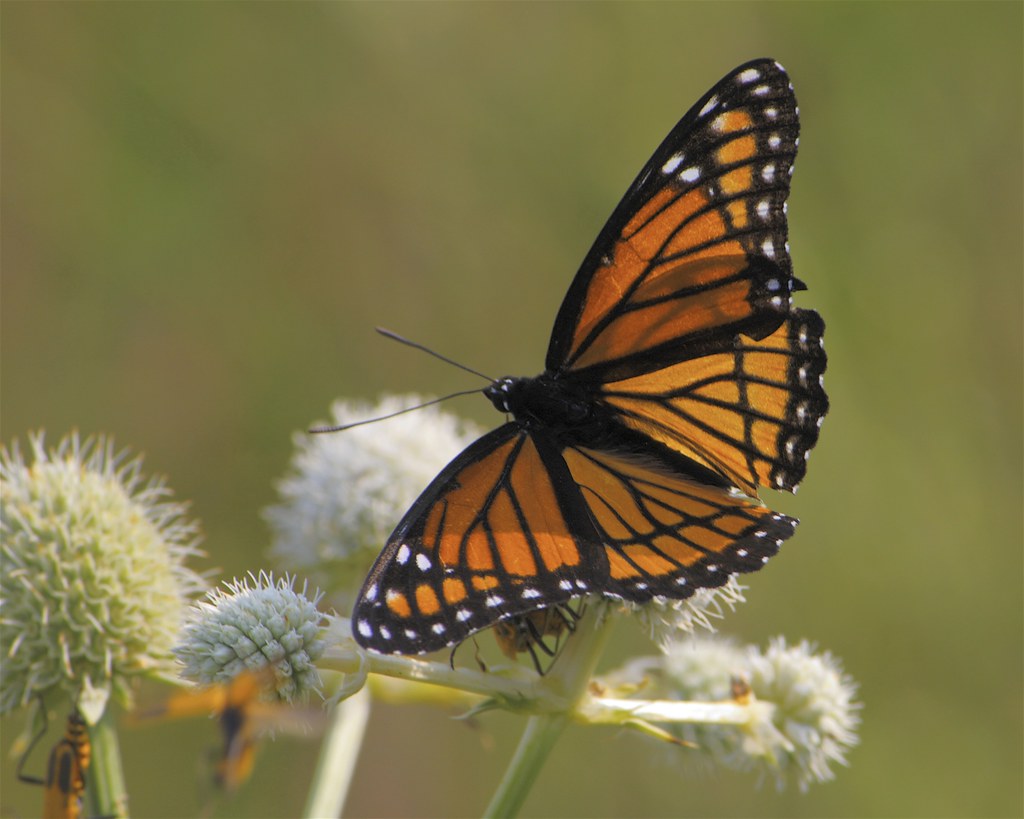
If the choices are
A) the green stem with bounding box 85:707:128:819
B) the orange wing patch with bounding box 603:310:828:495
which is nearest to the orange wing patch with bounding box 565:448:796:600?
the orange wing patch with bounding box 603:310:828:495

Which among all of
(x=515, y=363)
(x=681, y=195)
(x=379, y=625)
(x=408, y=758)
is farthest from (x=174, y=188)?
(x=379, y=625)

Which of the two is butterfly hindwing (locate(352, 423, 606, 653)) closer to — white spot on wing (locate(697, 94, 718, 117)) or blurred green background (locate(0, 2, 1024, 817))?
white spot on wing (locate(697, 94, 718, 117))

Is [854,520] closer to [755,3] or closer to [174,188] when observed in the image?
[755,3]

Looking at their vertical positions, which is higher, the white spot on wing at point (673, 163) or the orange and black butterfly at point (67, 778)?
the white spot on wing at point (673, 163)

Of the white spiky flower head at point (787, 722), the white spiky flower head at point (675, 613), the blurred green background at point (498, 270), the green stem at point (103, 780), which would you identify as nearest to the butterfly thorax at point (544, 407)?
the white spiky flower head at point (675, 613)

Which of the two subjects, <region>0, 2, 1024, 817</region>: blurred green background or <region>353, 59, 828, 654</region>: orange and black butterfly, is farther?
<region>0, 2, 1024, 817</region>: blurred green background

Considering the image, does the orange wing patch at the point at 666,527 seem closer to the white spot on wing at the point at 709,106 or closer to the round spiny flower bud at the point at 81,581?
the white spot on wing at the point at 709,106
